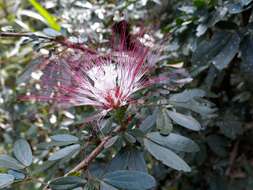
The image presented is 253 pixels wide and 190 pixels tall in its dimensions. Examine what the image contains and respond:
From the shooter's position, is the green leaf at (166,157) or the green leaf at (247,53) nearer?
the green leaf at (166,157)

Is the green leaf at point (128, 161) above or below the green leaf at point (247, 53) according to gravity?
below

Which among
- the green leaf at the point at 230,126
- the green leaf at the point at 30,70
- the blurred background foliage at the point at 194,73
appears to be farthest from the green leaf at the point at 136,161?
the green leaf at the point at 230,126

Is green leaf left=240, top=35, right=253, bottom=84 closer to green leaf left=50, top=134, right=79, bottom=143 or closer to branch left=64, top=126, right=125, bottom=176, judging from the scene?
branch left=64, top=126, right=125, bottom=176

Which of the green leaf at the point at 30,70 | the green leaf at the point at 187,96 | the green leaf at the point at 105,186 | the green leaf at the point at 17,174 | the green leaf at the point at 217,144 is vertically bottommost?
the green leaf at the point at 217,144

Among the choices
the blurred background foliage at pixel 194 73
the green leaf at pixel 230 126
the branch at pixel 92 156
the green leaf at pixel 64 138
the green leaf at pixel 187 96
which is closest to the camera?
the branch at pixel 92 156

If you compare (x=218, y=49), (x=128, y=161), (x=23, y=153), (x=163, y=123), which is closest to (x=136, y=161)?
(x=128, y=161)

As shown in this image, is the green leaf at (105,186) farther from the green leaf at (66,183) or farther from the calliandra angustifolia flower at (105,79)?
the calliandra angustifolia flower at (105,79)

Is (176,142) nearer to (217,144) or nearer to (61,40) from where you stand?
(61,40)

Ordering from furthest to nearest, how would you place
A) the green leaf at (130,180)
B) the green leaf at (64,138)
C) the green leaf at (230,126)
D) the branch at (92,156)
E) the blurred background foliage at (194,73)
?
the green leaf at (230,126) < the blurred background foliage at (194,73) < the green leaf at (64,138) < the branch at (92,156) < the green leaf at (130,180)
